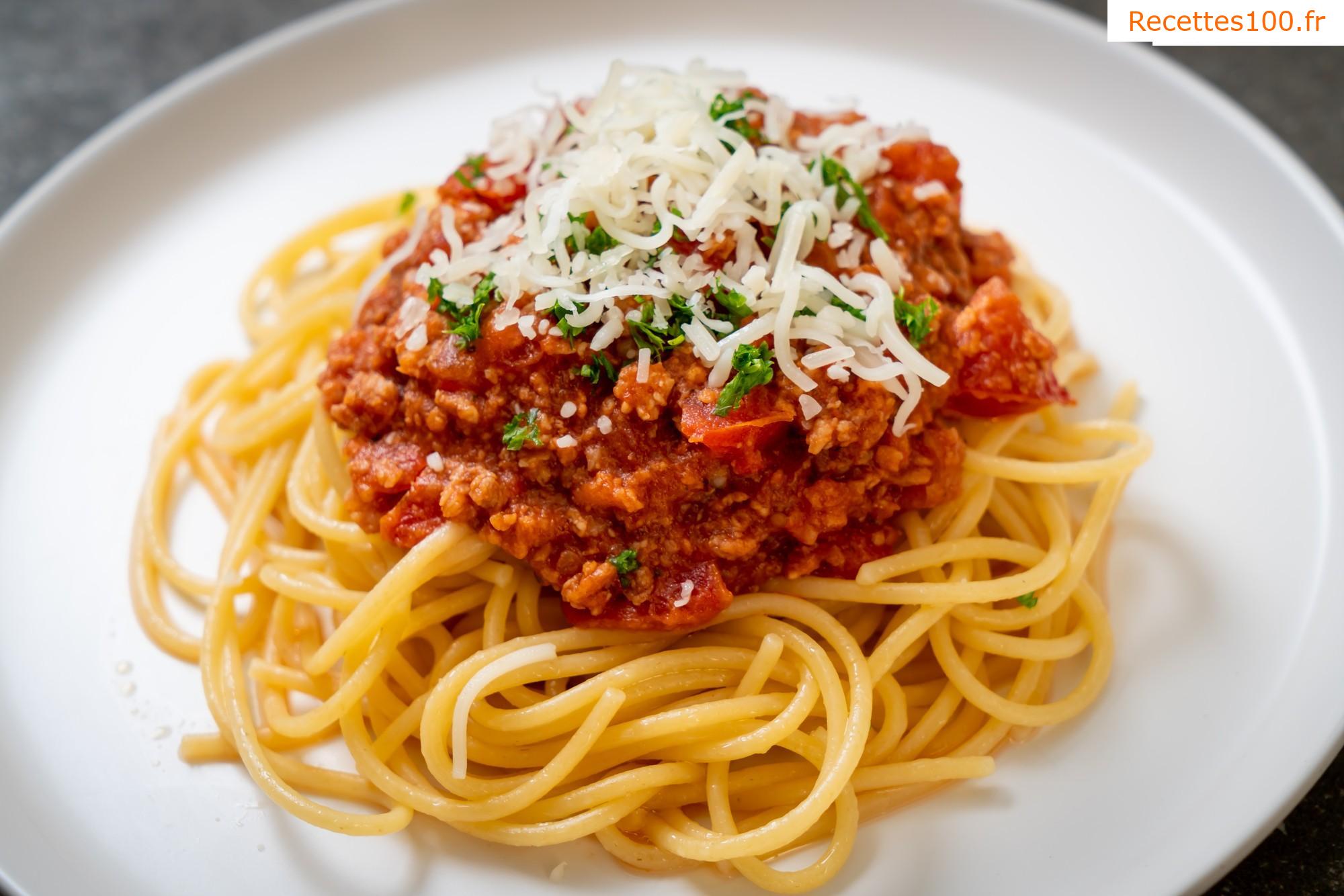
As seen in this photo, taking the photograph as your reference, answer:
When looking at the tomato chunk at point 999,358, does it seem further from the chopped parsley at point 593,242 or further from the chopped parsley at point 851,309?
the chopped parsley at point 593,242

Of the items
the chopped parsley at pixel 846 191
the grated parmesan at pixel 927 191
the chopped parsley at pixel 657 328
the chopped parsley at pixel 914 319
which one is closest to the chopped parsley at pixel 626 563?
the chopped parsley at pixel 657 328

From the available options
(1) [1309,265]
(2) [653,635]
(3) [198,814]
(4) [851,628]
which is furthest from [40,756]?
(1) [1309,265]

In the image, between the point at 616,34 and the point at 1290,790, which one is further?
the point at 616,34

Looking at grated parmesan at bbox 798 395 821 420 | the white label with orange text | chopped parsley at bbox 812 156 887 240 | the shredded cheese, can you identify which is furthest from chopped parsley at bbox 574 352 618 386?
the white label with orange text

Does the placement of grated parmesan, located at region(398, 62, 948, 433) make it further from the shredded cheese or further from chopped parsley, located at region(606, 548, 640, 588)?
the shredded cheese

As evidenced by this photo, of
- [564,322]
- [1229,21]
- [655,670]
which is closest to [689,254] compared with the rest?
[564,322]

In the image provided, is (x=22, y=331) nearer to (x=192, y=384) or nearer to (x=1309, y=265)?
(x=192, y=384)

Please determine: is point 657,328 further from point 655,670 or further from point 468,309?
point 655,670
